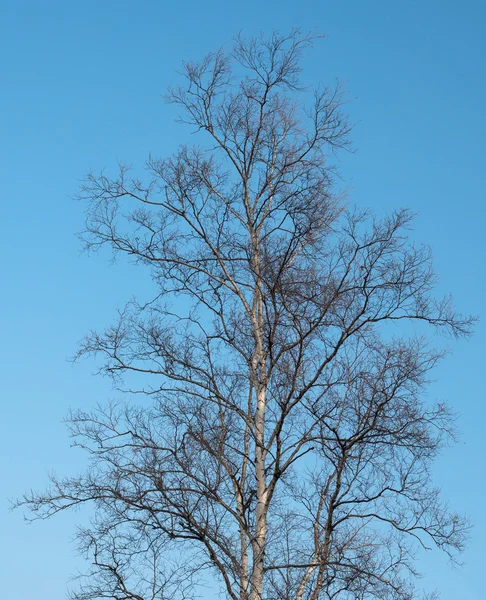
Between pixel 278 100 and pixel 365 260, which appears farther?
pixel 278 100

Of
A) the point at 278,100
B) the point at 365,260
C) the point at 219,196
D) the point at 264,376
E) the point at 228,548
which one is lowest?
the point at 228,548

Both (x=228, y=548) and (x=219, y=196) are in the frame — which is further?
(x=219, y=196)

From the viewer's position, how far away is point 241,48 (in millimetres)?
15039

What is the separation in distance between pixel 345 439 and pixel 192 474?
2.09 metres

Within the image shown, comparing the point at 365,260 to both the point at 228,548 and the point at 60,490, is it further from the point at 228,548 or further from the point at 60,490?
the point at 60,490

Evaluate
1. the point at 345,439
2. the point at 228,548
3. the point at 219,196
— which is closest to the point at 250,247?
the point at 219,196

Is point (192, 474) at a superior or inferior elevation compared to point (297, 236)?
inferior

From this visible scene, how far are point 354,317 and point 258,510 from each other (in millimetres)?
2885

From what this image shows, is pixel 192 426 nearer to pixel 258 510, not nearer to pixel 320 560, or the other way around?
pixel 258 510

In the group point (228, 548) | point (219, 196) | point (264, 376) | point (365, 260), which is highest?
point (219, 196)

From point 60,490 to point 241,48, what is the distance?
7.22 metres

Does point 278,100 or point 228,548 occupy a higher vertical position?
point 278,100

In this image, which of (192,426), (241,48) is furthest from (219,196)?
(192,426)

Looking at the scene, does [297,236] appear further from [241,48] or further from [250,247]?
[241,48]
